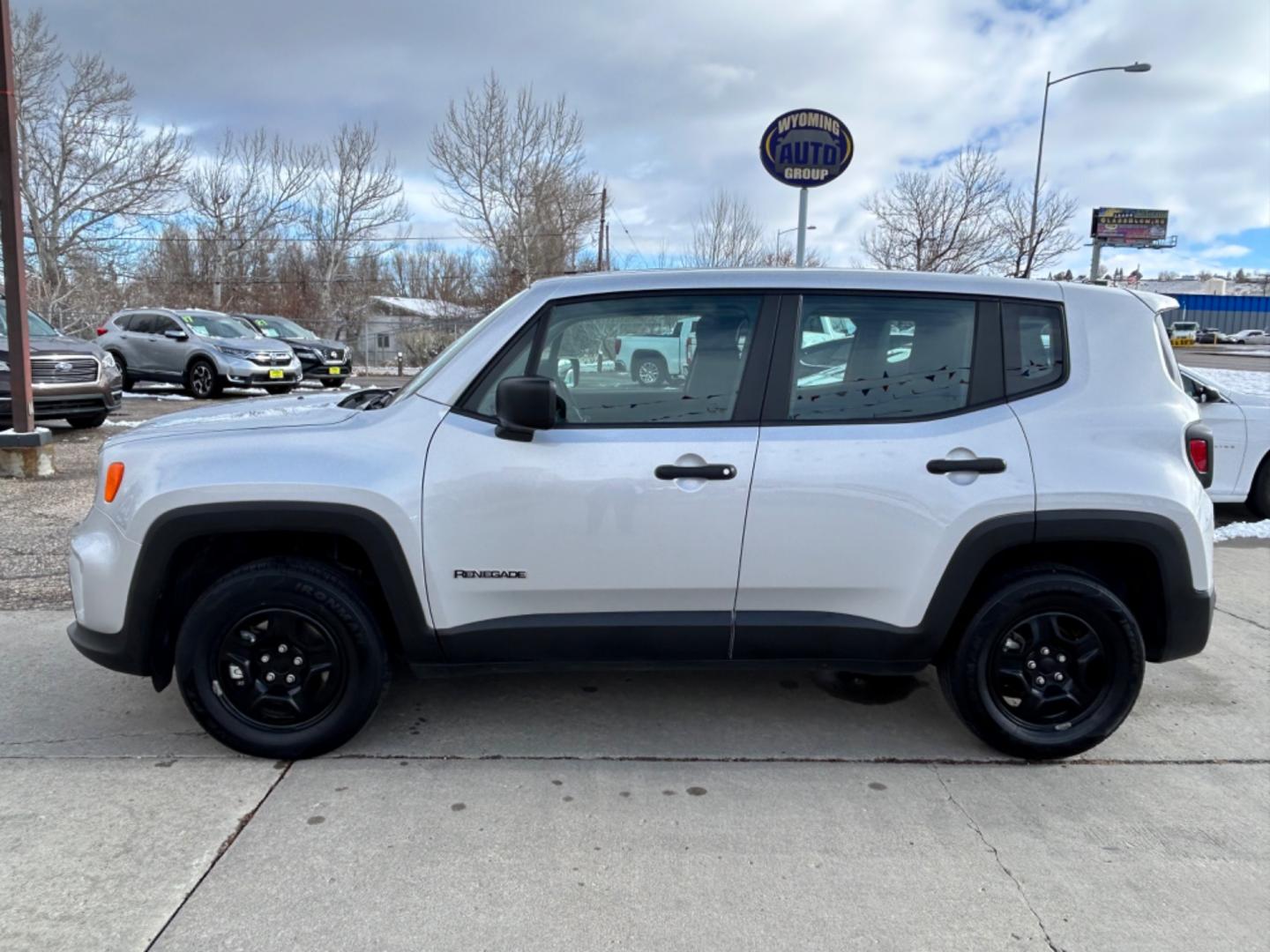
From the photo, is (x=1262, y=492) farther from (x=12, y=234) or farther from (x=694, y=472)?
(x=12, y=234)

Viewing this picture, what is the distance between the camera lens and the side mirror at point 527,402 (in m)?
2.85

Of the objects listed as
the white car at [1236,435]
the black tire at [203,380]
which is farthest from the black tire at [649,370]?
the black tire at [203,380]

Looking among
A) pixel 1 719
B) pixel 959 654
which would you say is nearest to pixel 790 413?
pixel 959 654

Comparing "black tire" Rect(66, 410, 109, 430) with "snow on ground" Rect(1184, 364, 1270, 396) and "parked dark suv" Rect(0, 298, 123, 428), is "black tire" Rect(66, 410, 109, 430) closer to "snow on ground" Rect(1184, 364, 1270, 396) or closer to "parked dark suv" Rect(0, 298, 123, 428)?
"parked dark suv" Rect(0, 298, 123, 428)

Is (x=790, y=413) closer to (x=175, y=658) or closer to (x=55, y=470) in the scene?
(x=175, y=658)

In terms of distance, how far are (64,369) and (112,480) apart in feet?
27.3

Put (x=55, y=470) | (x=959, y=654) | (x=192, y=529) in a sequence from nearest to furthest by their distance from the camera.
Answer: (x=192, y=529)
(x=959, y=654)
(x=55, y=470)

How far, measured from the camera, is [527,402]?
112 inches

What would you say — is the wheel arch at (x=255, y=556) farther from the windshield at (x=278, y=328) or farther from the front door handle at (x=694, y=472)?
the windshield at (x=278, y=328)

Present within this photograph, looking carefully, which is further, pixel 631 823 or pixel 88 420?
pixel 88 420

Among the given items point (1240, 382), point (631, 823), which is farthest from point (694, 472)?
point (1240, 382)

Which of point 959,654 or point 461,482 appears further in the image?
point 959,654

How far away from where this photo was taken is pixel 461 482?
9.85ft

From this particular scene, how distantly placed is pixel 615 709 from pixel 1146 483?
7.49 ft
